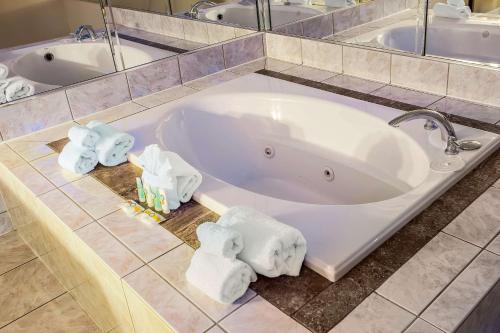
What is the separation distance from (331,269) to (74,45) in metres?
1.68

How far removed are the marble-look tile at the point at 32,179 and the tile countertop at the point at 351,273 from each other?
0.06 meters

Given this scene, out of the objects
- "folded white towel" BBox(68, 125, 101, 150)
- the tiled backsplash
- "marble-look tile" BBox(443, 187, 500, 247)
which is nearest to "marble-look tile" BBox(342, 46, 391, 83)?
the tiled backsplash

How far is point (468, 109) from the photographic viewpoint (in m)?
2.16

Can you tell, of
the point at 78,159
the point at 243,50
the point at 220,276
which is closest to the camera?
the point at 220,276

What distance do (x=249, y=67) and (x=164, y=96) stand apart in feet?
1.81

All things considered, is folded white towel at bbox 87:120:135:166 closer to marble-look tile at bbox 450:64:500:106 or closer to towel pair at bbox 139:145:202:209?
towel pair at bbox 139:145:202:209

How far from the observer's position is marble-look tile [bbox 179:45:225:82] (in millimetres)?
2797

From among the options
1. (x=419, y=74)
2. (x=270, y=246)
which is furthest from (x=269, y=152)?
(x=270, y=246)

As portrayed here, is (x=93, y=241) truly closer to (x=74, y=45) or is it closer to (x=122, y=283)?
(x=122, y=283)

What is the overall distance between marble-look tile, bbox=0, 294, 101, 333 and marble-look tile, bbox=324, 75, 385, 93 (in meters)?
1.52

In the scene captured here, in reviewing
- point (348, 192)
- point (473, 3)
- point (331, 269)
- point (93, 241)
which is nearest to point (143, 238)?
point (93, 241)

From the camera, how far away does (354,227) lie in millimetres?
1498

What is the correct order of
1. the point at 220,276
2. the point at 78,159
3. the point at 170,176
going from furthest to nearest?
the point at 78,159 < the point at 170,176 < the point at 220,276

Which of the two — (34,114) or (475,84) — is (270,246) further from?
(34,114)
